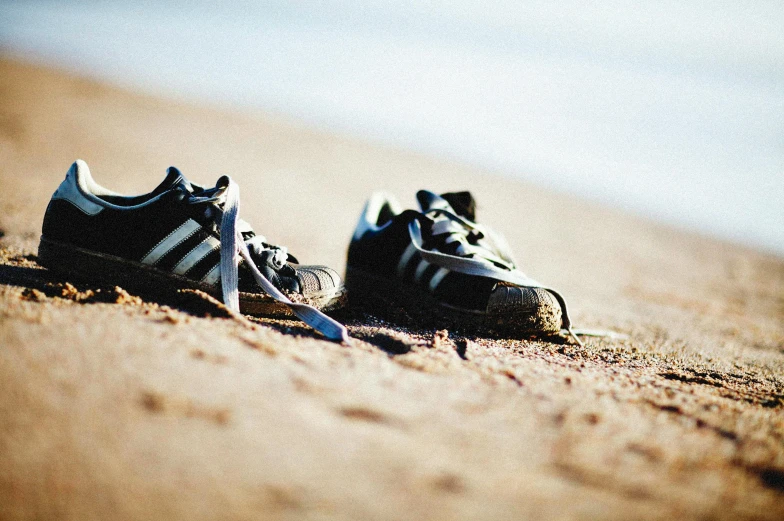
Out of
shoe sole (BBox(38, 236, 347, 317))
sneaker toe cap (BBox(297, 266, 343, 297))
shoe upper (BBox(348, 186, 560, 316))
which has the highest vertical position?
shoe upper (BBox(348, 186, 560, 316))

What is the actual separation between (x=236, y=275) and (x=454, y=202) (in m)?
1.13

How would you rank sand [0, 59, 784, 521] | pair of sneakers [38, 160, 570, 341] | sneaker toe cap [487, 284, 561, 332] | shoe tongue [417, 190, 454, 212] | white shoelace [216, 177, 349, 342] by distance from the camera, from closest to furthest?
sand [0, 59, 784, 521] → white shoelace [216, 177, 349, 342] → pair of sneakers [38, 160, 570, 341] → sneaker toe cap [487, 284, 561, 332] → shoe tongue [417, 190, 454, 212]

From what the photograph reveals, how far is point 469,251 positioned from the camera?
85.9 inches

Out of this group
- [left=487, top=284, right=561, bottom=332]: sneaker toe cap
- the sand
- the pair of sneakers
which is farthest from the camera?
[left=487, top=284, right=561, bottom=332]: sneaker toe cap

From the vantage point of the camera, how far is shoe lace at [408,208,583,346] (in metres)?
2.07

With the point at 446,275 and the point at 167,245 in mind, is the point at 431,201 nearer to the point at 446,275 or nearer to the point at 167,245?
the point at 446,275

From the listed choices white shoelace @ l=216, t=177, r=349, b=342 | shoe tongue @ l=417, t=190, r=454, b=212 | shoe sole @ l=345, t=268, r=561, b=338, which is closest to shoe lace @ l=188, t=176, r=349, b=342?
white shoelace @ l=216, t=177, r=349, b=342

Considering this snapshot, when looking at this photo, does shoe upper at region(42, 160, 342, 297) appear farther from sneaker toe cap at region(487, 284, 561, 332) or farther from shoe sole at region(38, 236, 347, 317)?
sneaker toe cap at region(487, 284, 561, 332)

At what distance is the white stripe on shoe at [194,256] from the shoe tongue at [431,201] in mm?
998

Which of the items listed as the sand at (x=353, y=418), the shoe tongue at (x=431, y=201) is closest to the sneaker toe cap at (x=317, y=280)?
the sand at (x=353, y=418)

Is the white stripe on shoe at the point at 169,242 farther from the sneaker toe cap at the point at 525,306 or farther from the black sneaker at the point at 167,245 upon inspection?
the sneaker toe cap at the point at 525,306

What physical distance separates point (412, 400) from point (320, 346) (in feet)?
1.40

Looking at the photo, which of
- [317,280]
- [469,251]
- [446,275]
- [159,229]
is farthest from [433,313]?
[159,229]

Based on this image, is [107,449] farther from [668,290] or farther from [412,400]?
[668,290]
